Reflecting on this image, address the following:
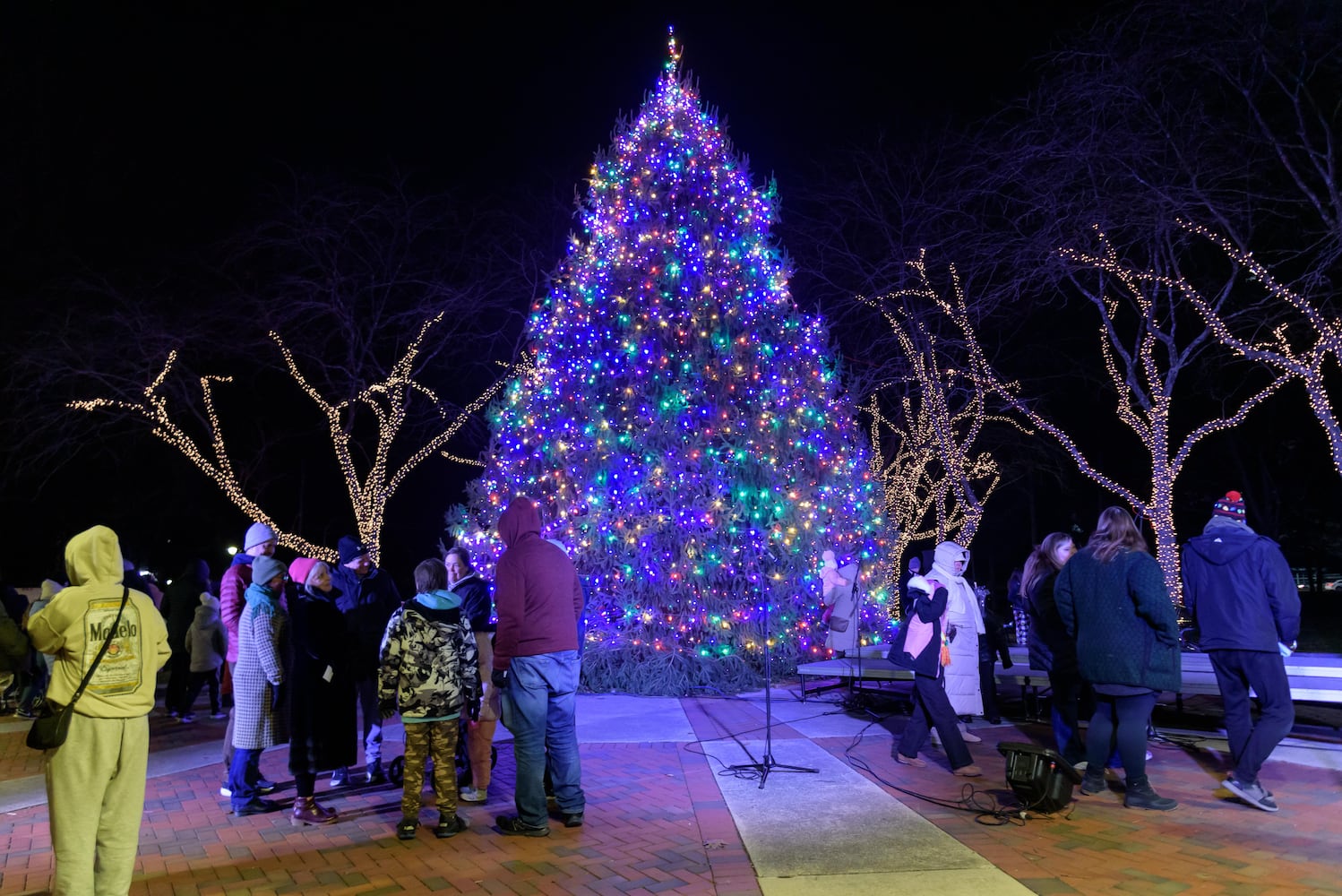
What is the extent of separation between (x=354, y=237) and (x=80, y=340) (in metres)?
5.60

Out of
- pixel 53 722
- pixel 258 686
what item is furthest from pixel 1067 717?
pixel 53 722

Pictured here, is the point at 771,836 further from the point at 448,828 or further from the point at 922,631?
the point at 922,631

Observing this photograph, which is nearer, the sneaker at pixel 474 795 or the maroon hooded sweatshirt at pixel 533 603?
the maroon hooded sweatshirt at pixel 533 603

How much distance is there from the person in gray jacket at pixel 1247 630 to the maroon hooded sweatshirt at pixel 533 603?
3.90m

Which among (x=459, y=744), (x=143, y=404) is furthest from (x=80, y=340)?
(x=459, y=744)

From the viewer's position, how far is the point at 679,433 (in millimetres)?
10688

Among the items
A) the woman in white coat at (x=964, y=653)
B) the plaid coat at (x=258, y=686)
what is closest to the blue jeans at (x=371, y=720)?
the plaid coat at (x=258, y=686)

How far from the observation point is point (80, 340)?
56.4 feet

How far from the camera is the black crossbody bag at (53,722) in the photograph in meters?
3.91

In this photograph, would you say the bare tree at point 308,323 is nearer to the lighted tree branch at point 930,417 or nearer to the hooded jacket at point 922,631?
the lighted tree branch at point 930,417

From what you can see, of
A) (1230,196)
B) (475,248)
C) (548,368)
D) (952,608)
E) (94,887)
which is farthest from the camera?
(475,248)

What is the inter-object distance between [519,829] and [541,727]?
58 centimetres

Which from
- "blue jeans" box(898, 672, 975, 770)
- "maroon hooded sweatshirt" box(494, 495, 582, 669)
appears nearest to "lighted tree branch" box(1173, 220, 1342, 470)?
"blue jeans" box(898, 672, 975, 770)

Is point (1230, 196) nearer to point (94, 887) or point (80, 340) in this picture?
point (94, 887)
